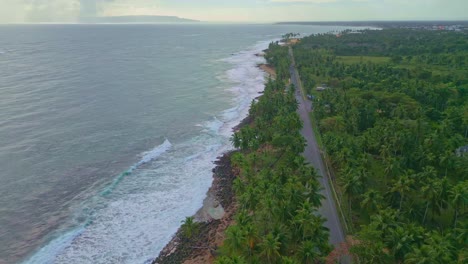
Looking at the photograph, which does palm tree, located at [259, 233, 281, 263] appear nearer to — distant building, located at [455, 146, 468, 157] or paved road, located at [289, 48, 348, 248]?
paved road, located at [289, 48, 348, 248]

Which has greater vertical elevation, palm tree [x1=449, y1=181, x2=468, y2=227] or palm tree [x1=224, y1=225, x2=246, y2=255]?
palm tree [x1=449, y1=181, x2=468, y2=227]

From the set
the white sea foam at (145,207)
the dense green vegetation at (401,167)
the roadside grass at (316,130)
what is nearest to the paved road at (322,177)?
the roadside grass at (316,130)

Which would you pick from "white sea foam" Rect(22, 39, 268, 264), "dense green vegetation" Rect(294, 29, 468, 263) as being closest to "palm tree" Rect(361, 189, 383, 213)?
"dense green vegetation" Rect(294, 29, 468, 263)

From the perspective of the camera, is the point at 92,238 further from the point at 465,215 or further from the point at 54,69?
the point at 54,69

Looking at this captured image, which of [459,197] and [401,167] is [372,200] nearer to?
[459,197]

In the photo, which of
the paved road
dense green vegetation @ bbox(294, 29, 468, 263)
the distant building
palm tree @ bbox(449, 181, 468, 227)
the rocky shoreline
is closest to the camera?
dense green vegetation @ bbox(294, 29, 468, 263)

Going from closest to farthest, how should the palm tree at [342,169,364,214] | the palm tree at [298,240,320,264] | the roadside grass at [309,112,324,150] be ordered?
the palm tree at [298,240,320,264]
the palm tree at [342,169,364,214]
the roadside grass at [309,112,324,150]

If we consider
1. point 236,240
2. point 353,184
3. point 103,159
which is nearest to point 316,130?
point 353,184
